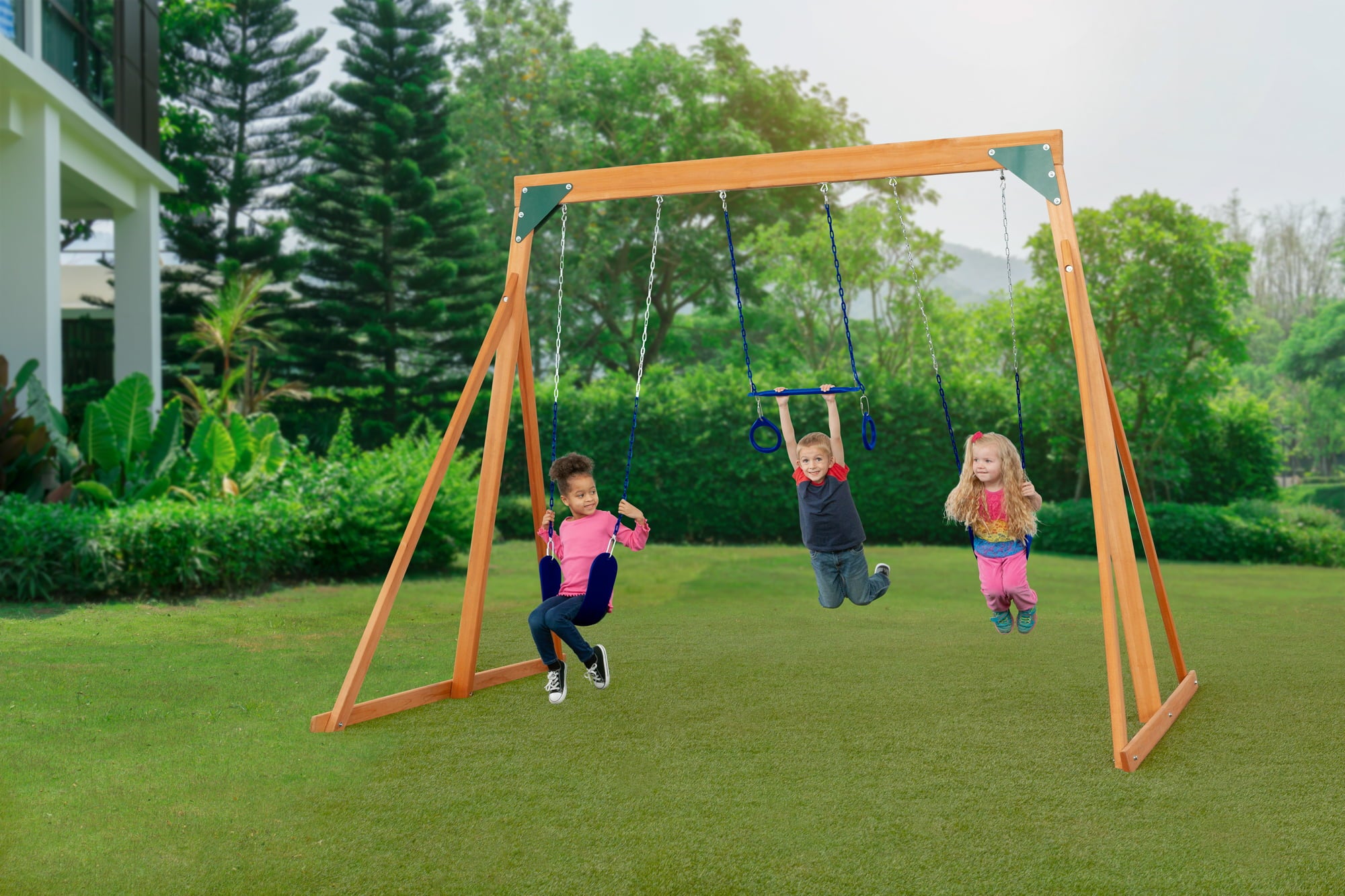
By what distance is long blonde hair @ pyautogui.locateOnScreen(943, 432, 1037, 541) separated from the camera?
450 centimetres

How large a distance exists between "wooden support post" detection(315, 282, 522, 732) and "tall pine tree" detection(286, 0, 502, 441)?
12.8 metres

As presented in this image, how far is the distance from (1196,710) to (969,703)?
93cm

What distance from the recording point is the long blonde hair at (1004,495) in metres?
4.50

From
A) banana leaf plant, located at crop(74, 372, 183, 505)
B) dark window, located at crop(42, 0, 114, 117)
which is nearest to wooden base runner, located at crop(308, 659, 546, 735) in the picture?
banana leaf plant, located at crop(74, 372, 183, 505)

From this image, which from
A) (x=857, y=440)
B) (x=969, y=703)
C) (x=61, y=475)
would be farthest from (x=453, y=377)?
(x=969, y=703)

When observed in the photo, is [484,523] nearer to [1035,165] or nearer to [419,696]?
[419,696]

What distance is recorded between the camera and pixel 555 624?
4.48 meters

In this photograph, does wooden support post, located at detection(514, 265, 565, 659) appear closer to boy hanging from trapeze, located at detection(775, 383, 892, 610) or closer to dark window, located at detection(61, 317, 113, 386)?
boy hanging from trapeze, located at detection(775, 383, 892, 610)

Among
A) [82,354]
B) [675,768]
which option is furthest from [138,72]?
[675,768]

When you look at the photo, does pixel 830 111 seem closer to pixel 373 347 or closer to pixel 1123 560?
pixel 373 347

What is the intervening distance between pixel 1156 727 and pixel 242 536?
6.22 m

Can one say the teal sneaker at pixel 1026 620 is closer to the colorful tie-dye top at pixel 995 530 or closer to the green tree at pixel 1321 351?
the colorful tie-dye top at pixel 995 530

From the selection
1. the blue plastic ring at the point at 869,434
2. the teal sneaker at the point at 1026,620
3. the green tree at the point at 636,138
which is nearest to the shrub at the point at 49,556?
the blue plastic ring at the point at 869,434

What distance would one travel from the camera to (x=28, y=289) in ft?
31.1
